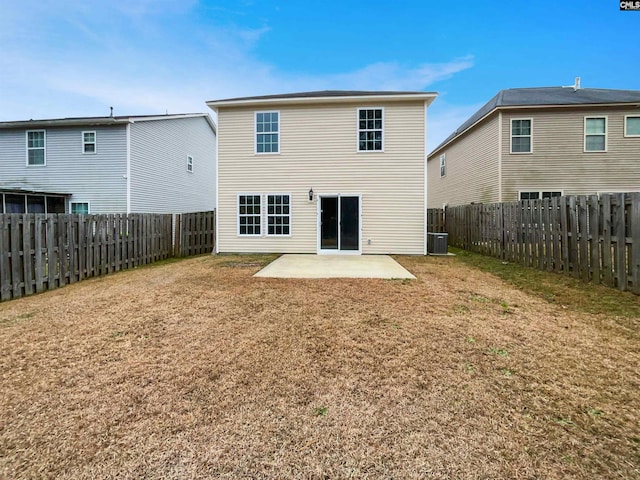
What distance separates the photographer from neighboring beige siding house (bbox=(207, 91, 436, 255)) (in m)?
11.9

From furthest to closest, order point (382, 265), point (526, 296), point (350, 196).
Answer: point (350, 196) → point (382, 265) → point (526, 296)

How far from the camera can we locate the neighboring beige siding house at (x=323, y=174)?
11914 mm

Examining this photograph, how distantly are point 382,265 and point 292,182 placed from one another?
5016 mm

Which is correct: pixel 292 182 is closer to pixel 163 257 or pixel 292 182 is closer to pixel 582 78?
pixel 163 257

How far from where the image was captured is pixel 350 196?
39.6 feet

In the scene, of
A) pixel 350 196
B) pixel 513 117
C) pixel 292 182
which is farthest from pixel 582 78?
pixel 292 182

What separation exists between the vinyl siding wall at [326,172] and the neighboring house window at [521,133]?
20.3 ft

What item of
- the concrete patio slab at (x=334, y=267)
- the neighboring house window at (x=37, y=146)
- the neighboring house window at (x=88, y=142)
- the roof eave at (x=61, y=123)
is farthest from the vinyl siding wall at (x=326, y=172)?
the neighboring house window at (x=37, y=146)

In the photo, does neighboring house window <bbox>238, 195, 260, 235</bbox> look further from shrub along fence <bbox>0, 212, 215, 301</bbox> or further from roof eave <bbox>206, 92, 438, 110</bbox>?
roof eave <bbox>206, 92, 438, 110</bbox>

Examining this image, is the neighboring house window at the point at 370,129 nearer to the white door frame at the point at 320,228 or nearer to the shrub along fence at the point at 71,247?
the white door frame at the point at 320,228

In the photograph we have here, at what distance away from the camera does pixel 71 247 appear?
7859mm

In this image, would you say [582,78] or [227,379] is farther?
[582,78]

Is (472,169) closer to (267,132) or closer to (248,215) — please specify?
(267,132)

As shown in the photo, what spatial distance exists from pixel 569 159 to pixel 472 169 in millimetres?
4267
